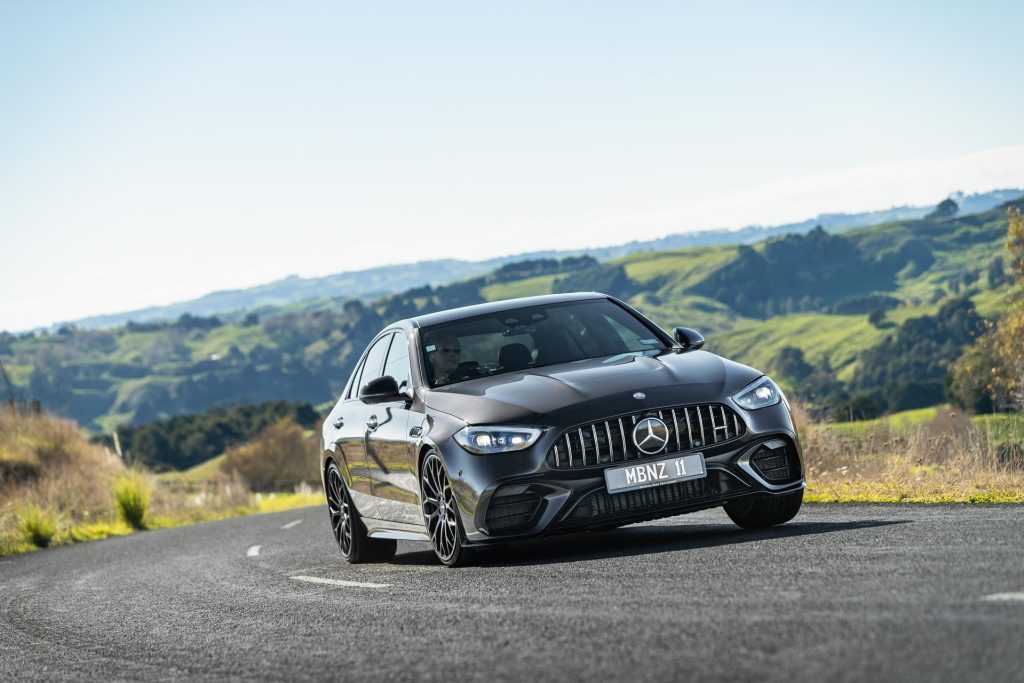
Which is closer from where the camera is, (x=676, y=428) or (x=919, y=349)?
(x=676, y=428)

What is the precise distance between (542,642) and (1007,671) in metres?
2.11

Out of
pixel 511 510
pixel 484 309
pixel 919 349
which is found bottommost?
pixel 919 349

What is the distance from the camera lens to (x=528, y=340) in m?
10.0

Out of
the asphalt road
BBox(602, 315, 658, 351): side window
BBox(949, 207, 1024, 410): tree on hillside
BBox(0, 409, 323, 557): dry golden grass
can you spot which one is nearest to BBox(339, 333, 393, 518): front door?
the asphalt road

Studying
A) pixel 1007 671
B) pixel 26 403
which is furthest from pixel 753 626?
pixel 26 403

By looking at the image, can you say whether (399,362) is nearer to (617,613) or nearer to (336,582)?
(336,582)

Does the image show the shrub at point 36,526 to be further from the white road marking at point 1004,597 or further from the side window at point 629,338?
the white road marking at point 1004,597

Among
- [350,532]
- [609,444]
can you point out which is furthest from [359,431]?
[609,444]

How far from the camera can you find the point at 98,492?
2748cm

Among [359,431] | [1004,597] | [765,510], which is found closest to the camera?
[1004,597]

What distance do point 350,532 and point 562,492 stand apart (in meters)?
3.47

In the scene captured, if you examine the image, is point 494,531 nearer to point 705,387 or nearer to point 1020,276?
point 705,387

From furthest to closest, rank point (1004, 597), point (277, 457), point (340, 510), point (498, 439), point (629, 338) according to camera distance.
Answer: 1. point (277, 457)
2. point (340, 510)
3. point (629, 338)
4. point (498, 439)
5. point (1004, 597)

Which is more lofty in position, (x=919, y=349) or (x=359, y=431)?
(x=359, y=431)
